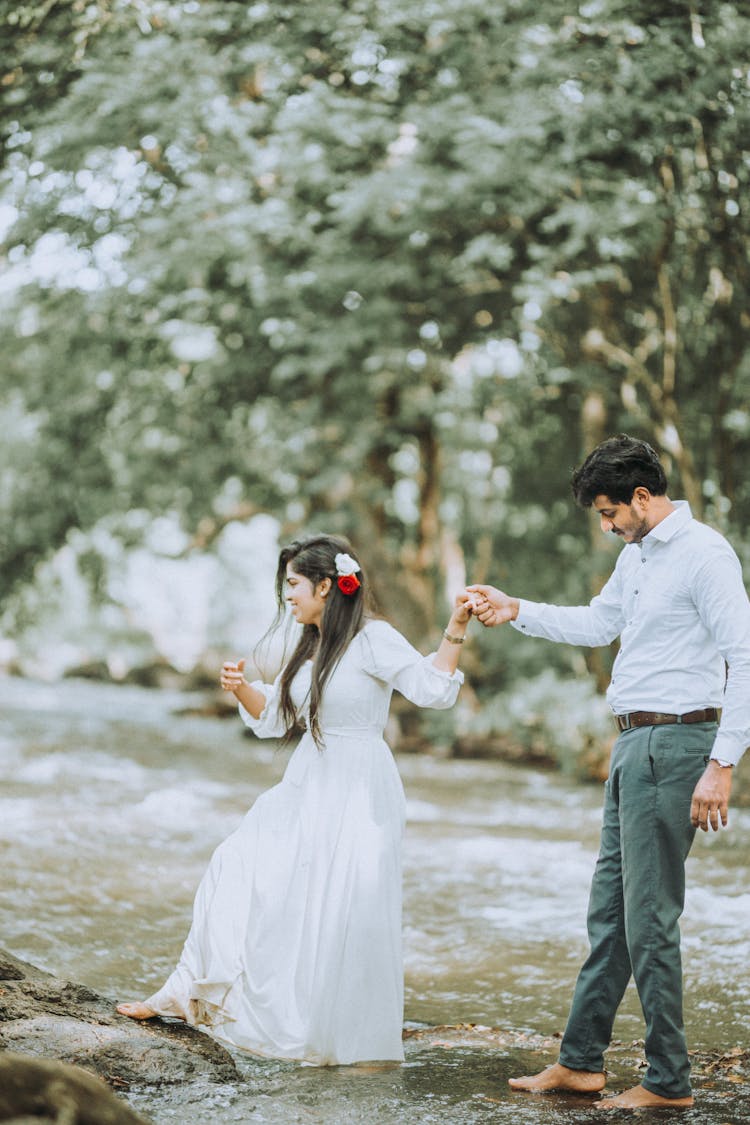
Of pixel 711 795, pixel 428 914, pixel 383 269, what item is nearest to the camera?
pixel 711 795

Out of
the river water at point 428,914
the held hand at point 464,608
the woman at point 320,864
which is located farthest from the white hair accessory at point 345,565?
the river water at point 428,914

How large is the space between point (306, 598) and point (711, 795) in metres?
1.78

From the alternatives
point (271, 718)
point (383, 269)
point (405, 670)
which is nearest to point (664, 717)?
point (405, 670)

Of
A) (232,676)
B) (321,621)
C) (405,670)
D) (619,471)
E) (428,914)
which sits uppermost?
(619,471)

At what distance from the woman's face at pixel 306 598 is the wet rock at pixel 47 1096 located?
8.50 feet

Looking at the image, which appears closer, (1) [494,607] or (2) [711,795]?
(2) [711,795]

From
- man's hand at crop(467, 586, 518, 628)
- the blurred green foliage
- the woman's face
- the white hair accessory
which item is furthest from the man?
the blurred green foliage

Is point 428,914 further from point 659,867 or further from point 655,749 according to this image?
point 655,749

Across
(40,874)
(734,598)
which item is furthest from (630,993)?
(40,874)

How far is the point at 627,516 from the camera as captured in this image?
4.14 m

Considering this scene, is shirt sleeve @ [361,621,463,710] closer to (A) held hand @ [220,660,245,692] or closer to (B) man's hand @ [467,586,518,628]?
(B) man's hand @ [467,586,518,628]

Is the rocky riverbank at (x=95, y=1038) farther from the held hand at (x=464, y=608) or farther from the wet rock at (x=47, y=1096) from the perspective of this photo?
the held hand at (x=464, y=608)

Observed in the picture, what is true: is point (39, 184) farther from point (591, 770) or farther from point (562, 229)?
point (591, 770)

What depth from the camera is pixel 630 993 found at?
6.00 m
